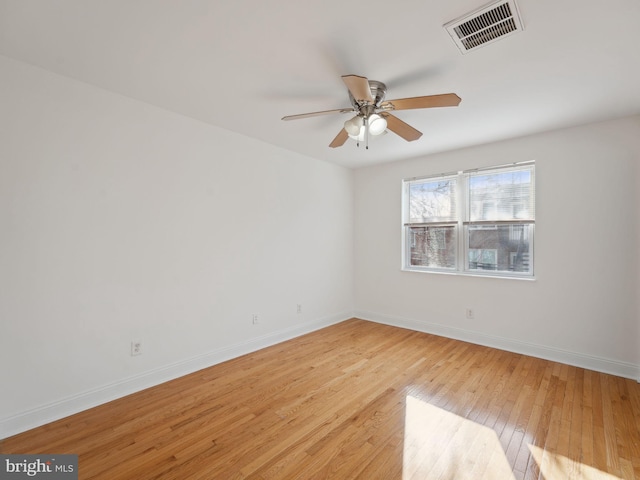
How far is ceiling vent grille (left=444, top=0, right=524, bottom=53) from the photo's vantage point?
1.57 m

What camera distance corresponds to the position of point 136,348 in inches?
103

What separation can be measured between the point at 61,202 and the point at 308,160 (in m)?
2.81

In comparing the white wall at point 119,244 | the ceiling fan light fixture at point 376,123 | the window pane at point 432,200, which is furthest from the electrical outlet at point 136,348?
the window pane at point 432,200

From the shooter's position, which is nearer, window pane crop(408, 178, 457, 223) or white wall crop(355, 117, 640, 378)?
white wall crop(355, 117, 640, 378)

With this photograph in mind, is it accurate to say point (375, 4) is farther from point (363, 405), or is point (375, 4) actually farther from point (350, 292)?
point (350, 292)

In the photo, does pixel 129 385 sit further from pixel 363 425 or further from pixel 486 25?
pixel 486 25

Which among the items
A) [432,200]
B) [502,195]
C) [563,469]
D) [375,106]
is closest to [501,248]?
[502,195]

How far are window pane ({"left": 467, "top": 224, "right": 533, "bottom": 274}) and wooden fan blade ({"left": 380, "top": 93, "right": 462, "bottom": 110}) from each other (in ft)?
7.51

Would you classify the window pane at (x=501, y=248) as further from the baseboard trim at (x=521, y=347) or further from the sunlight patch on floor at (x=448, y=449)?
the sunlight patch on floor at (x=448, y=449)

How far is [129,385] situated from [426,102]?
320 cm

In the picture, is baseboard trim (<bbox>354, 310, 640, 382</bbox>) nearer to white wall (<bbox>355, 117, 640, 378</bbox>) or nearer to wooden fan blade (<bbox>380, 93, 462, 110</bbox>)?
white wall (<bbox>355, 117, 640, 378</bbox>)

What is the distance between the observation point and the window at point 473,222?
3564 mm

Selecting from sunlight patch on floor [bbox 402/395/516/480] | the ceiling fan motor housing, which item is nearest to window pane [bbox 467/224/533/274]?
sunlight patch on floor [bbox 402/395/516/480]

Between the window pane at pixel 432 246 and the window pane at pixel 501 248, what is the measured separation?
25cm
